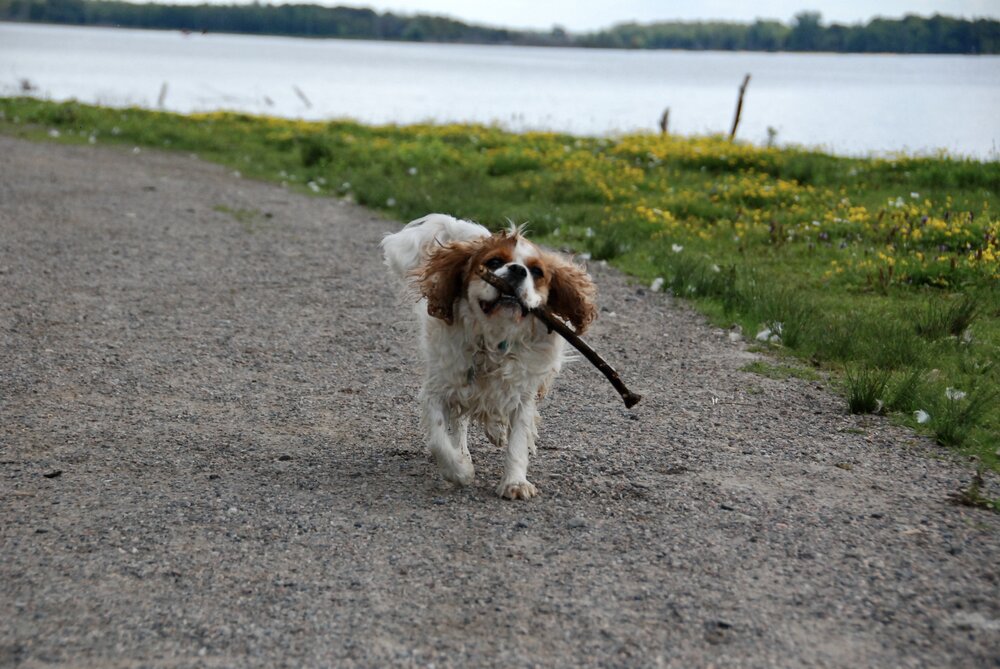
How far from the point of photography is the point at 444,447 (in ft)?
17.0

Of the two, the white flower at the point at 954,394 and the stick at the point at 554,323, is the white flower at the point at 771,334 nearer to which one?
the white flower at the point at 954,394

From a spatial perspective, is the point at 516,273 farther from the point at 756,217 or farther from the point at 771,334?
the point at 756,217

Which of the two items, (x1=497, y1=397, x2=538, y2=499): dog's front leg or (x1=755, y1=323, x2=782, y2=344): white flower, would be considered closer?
(x1=497, y1=397, x2=538, y2=499): dog's front leg

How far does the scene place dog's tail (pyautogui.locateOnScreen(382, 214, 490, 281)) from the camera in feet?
18.2

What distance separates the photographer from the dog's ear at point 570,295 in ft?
17.5

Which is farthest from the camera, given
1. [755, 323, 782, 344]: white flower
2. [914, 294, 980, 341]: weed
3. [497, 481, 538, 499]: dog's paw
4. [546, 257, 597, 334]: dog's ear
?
[755, 323, 782, 344]: white flower

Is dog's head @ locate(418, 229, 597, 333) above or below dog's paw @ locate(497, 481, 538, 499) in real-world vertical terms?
above

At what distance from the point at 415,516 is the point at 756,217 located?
878 centimetres

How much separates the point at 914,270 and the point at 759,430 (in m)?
4.37

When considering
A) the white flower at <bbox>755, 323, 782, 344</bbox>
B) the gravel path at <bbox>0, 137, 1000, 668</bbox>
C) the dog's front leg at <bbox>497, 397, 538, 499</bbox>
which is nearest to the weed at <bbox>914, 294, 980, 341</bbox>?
the white flower at <bbox>755, 323, 782, 344</bbox>

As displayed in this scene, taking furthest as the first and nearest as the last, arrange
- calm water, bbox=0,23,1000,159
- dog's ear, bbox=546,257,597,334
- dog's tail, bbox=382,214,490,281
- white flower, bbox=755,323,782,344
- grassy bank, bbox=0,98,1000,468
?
calm water, bbox=0,23,1000,159 < white flower, bbox=755,323,782,344 < grassy bank, bbox=0,98,1000,468 < dog's tail, bbox=382,214,490,281 < dog's ear, bbox=546,257,597,334

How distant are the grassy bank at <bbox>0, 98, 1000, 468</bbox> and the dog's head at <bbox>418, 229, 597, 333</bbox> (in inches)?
85.4

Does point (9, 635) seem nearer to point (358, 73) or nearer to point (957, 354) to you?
point (957, 354)

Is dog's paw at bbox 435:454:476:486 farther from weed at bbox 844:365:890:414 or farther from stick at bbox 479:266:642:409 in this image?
weed at bbox 844:365:890:414
